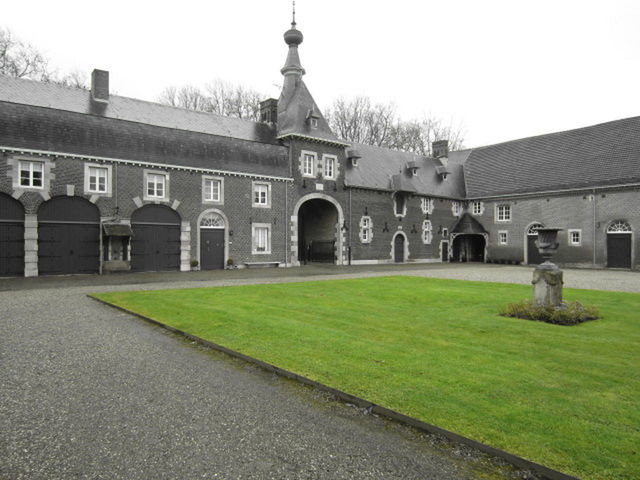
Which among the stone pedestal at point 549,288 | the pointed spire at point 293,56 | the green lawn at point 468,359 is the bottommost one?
the green lawn at point 468,359

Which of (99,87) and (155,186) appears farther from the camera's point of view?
(99,87)

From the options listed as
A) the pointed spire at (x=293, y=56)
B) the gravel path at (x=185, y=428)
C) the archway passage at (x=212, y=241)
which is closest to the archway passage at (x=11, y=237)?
the archway passage at (x=212, y=241)

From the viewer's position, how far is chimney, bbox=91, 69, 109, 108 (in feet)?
74.6

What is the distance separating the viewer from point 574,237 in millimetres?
30156

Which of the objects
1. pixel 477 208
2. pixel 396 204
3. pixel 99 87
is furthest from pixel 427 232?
pixel 99 87

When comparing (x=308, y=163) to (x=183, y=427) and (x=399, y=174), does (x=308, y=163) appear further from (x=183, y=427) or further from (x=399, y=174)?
(x=183, y=427)

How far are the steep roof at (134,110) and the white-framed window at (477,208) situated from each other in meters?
18.7

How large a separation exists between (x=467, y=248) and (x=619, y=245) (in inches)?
454

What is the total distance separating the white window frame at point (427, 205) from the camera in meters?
34.9

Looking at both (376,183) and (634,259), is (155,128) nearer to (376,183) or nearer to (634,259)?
(376,183)

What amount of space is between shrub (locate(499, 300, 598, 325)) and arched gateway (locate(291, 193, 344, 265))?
61.8ft

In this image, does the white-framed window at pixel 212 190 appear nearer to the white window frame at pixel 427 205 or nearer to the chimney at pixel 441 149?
the white window frame at pixel 427 205

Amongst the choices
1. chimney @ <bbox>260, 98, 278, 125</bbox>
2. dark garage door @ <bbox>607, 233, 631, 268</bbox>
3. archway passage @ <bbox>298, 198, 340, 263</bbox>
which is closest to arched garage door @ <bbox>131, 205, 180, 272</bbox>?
chimney @ <bbox>260, 98, 278, 125</bbox>

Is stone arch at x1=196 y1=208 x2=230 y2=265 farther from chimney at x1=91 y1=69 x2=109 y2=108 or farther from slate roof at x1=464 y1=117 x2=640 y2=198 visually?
slate roof at x1=464 y1=117 x2=640 y2=198
